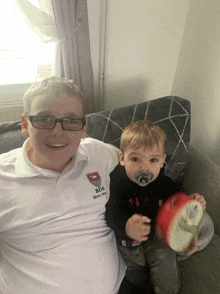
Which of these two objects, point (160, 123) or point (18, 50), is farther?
point (18, 50)

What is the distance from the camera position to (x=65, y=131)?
2.86 ft

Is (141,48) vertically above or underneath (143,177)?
above

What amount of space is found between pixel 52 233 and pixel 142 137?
0.54m

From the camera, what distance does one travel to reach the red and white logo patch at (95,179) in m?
1.00

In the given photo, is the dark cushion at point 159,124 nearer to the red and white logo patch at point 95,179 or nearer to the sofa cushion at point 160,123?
the sofa cushion at point 160,123

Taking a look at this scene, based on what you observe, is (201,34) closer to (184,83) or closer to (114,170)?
(184,83)

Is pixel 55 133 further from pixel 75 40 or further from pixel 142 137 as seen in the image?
pixel 75 40

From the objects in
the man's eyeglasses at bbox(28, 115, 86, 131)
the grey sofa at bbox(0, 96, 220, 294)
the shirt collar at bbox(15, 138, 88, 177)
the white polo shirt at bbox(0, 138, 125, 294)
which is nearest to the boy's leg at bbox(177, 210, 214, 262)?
the grey sofa at bbox(0, 96, 220, 294)

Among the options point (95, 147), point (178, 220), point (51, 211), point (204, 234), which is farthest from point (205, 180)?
point (51, 211)

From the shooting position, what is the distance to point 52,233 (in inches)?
36.3

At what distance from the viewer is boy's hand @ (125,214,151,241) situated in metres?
0.89

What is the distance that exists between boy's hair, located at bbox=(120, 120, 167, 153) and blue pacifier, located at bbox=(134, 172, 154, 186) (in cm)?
11

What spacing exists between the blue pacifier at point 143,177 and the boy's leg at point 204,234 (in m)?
0.44

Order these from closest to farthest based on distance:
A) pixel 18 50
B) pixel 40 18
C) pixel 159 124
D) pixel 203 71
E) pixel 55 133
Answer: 1. pixel 55 133
2. pixel 159 124
3. pixel 40 18
4. pixel 203 71
5. pixel 18 50
